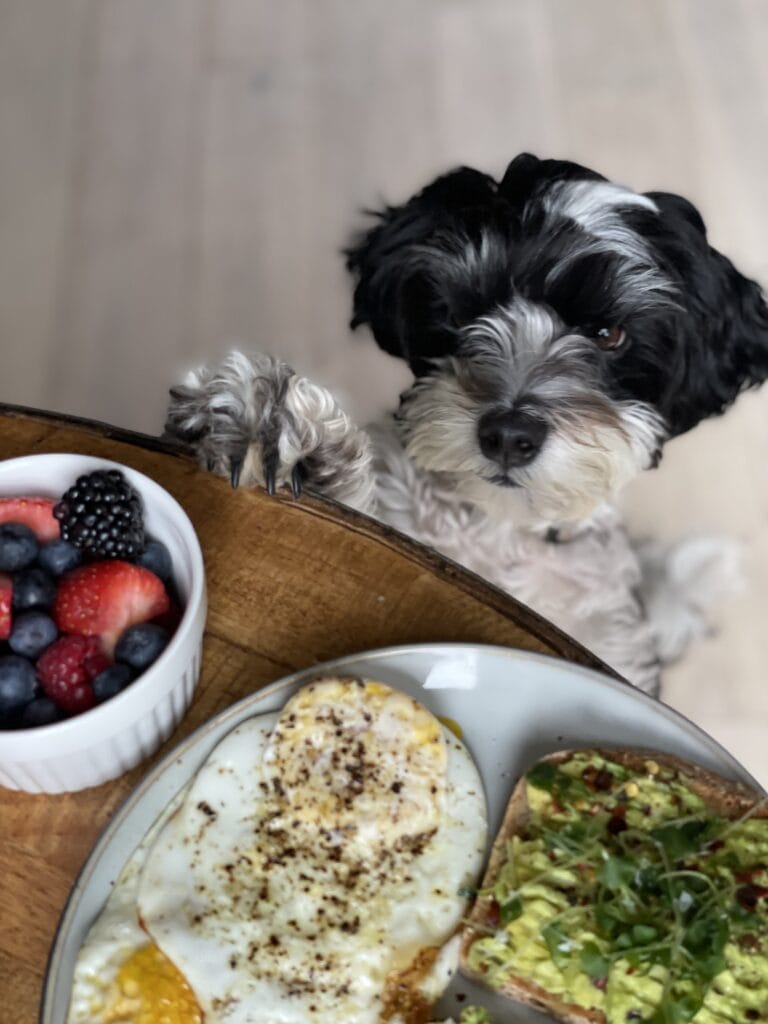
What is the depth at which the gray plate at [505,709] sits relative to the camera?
932mm

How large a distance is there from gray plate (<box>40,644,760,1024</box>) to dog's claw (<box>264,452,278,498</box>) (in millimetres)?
239

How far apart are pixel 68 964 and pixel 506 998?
36cm

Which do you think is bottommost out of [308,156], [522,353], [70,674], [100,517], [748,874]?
[748,874]

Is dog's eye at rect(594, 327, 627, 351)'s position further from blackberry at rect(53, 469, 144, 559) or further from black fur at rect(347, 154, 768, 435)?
blackberry at rect(53, 469, 144, 559)

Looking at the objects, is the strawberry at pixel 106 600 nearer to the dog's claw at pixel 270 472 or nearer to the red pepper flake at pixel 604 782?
the dog's claw at pixel 270 472

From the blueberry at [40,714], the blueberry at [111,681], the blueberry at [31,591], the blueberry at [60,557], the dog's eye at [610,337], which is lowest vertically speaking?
the blueberry at [40,714]

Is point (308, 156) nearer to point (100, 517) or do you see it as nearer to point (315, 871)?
point (100, 517)

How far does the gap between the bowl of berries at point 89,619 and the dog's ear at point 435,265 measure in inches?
20.7

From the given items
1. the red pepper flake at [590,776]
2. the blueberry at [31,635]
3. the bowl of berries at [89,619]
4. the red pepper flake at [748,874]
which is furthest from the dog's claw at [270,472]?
the red pepper flake at [748,874]

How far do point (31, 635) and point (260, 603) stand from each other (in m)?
0.25

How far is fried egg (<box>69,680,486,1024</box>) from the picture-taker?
851mm

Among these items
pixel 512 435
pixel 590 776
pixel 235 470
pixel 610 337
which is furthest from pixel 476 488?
pixel 590 776

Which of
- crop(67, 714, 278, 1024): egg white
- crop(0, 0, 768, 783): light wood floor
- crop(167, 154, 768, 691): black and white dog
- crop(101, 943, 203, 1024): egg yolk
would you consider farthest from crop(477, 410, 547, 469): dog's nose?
crop(0, 0, 768, 783): light wood floor

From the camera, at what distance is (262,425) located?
1143mm
